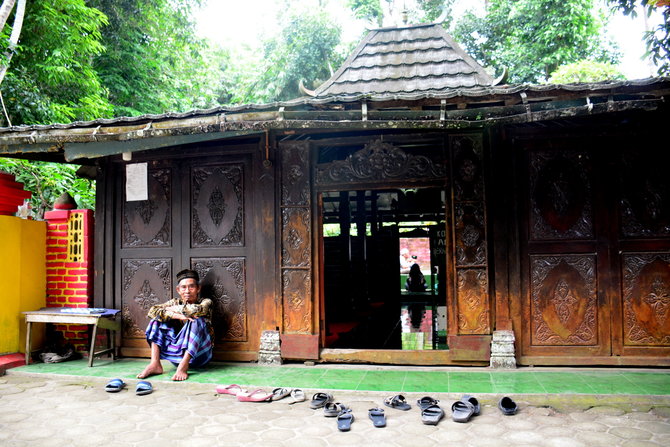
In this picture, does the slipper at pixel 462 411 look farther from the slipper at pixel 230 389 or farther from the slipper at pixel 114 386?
the slipper at pixel 114 386

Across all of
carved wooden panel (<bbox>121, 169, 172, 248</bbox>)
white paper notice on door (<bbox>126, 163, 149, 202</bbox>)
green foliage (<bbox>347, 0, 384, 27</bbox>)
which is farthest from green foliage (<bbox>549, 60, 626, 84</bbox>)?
white paper notice on door (<bbox>126, 163, 149, 202</bbox>)

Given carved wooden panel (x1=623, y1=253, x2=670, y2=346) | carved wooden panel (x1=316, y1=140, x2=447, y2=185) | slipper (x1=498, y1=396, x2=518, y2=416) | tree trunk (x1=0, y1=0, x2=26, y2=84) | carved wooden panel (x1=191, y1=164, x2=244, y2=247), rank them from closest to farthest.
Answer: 1. slipper (x1=498, y1=396, x2=518, y2=416)
2. carved wooden panel (x1=623, y1=253, x2=670, y2=346)
3. carved wooden panel (x1=316, y1=140, x2=447, y2=185)
4. carved wooden panel (x1=191, y1=164, x2=244, y2=247)
5. tree trunk (x1=0, y1=0, x2=26, y2=84)

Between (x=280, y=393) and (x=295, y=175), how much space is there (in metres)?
2.72

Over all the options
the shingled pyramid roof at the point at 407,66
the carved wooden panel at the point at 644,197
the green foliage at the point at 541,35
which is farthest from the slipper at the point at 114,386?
the green foliage at the point at 541,35

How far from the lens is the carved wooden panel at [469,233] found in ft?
19.4

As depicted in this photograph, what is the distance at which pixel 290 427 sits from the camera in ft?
14.2

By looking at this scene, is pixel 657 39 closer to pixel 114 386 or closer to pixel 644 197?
pixel 644 197

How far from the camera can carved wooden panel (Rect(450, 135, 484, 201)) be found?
595 cm

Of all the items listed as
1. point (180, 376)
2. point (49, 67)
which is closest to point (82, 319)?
point (180, 376)

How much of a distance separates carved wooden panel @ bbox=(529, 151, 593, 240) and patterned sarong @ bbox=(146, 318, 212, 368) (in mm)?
4165

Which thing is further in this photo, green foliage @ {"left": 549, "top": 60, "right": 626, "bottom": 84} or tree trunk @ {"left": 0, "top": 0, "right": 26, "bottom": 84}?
green foliage @ {"left": 549, "top": 60, "right": 626, "bottom": 84}

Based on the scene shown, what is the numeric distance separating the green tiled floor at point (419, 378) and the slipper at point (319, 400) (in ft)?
1.03

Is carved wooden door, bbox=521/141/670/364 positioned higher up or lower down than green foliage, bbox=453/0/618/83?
lower down

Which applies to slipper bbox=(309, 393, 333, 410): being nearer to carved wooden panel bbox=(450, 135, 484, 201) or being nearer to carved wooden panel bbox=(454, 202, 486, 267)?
carved wooden panel bbox=(454, 202, 486, 267)
